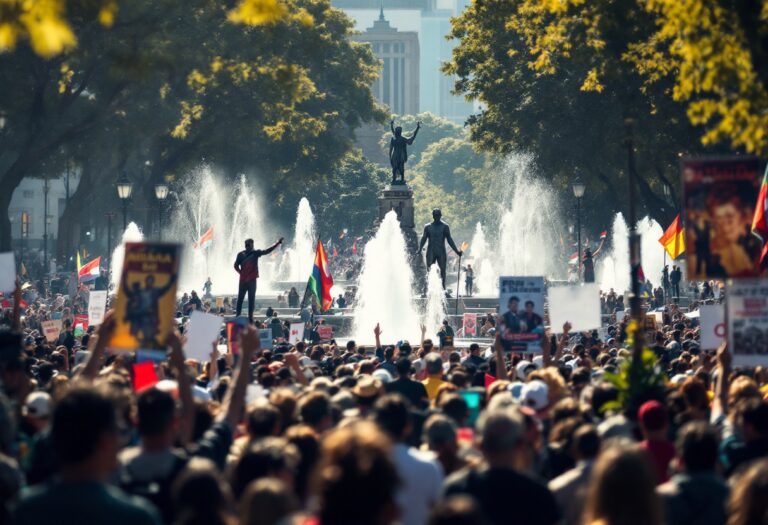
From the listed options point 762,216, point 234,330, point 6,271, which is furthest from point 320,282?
point 6,271

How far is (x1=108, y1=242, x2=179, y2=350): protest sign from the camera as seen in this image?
1138cm

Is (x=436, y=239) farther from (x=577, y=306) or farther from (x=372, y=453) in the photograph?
(x=372, y=453)

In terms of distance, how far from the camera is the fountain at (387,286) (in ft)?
139

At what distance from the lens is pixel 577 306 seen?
667 inches

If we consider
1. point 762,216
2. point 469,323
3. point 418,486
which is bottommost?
point 418,486

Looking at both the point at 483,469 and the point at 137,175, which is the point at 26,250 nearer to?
the point at 137,175

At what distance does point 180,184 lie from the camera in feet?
250

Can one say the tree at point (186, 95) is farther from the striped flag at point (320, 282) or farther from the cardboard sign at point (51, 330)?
the cardboard sign at point (51, 330)

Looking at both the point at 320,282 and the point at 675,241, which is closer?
the point at 320,282

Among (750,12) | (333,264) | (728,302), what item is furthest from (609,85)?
(333,264)

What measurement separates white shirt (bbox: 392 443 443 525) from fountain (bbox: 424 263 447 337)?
3288 cm

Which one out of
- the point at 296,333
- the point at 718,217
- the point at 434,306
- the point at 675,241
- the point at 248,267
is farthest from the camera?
the point at 434,306

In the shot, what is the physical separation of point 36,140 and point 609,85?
15.8 metres

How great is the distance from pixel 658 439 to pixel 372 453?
14.0 feet
